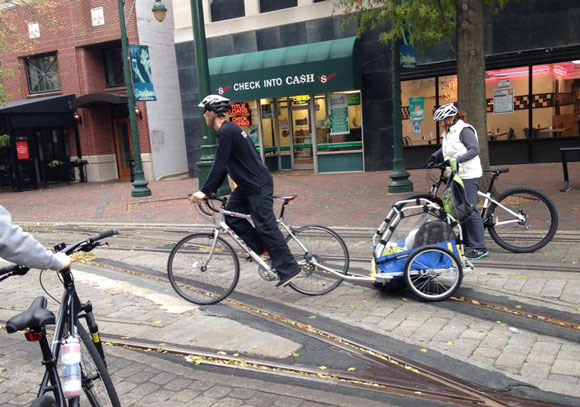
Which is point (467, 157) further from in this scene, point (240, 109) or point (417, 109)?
point (240, 109)

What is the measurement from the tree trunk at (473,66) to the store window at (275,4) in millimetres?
9937

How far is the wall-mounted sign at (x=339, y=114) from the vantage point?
18.4 meters

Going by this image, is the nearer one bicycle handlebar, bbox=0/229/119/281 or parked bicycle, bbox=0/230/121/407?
parked bicycle, bbox=0/230/121/407

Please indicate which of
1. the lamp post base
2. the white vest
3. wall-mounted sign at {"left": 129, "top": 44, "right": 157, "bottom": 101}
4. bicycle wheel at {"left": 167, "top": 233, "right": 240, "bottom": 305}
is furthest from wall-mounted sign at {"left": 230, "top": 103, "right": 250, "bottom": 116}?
bicycle wheel at {"left": 167, "top": 233, "right": 240, "bottom": 305}

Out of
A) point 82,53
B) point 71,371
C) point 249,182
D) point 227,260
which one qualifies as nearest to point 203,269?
point 227,260

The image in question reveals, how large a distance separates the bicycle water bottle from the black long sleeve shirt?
→ 9.60ft

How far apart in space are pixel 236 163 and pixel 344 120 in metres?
13.6

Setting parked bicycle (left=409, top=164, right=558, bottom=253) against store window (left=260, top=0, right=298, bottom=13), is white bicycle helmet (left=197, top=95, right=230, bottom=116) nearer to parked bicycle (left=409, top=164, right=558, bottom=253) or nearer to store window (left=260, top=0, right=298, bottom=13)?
parked bicycle (left=409, top=164, right=558, bottom=253)

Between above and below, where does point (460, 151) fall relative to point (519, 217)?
above

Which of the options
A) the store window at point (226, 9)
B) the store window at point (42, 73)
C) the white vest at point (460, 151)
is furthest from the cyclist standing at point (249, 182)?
the store window at point (42, 73)

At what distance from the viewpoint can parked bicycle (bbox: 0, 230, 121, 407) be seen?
2441 millimetres

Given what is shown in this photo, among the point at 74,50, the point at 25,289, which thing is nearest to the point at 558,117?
the point at 25,289

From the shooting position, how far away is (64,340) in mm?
2680

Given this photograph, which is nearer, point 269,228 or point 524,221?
point 269,228
